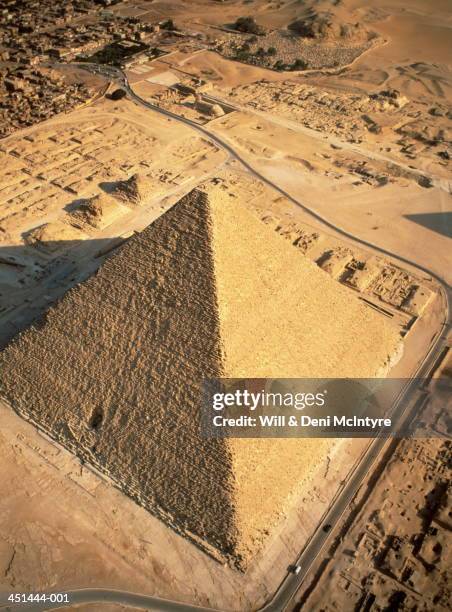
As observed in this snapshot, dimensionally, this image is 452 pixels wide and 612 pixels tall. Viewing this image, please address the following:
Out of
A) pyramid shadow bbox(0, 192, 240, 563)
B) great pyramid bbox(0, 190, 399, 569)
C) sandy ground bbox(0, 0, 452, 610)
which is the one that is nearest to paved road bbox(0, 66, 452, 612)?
sandy ground bbox(0, 0, 452, 610)

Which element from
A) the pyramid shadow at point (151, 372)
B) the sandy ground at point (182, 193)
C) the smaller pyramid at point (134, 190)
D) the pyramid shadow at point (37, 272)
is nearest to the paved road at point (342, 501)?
the sandy ground at point (182, 193)

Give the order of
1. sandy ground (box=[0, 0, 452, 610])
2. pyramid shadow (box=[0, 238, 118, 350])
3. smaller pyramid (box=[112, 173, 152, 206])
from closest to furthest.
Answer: sandy ground (box=[0, 0, 452, 610]) < pyramid shadow (box=[0, 238, 118, 350]) < smaller pyramid (box=[112, 173, 152, 206])

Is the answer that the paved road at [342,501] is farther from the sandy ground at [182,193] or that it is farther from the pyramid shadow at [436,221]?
the pyramid shadow at [436,221]

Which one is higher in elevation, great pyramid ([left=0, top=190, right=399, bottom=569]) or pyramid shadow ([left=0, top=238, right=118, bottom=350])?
great pyramid ([left=0, top=190, right=399, bottom=569])

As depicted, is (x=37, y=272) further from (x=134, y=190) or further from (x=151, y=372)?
(x=151, y=372)

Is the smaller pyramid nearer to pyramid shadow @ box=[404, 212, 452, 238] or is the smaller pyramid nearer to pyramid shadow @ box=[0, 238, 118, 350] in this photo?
pyramid shadow @ box=[0, 238, 118, 350]

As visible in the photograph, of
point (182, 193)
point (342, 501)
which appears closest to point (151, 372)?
point (342, 501)
